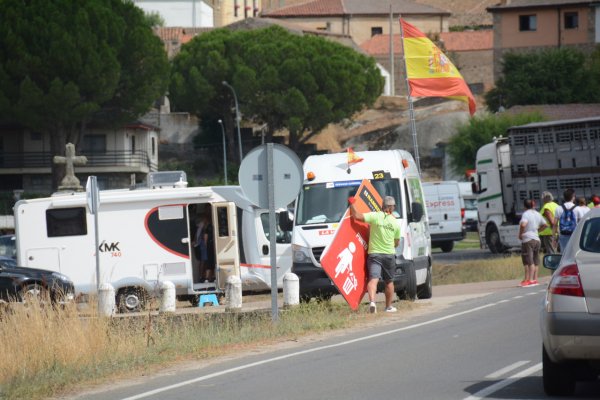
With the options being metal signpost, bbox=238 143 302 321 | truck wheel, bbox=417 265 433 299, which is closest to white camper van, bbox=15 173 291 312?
truck wheel, bbox=417 265 433 299

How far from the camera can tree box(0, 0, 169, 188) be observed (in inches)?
2803

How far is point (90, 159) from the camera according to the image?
83.3 metres

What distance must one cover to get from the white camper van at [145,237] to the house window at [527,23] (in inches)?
3094

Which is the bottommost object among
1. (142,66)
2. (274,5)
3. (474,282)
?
(474,282)

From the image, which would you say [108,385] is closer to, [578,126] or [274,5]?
[578,126]

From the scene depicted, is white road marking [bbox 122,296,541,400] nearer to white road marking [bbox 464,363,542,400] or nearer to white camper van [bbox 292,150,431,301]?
white camper van [bbox 292,150,431,301]

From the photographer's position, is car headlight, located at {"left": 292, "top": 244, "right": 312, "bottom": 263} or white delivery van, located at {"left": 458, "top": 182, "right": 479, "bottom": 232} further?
white delivery van, located at {"left": 458, "top": 182, "right": 479, "bottom": 232}

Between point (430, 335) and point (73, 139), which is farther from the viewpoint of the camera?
point (73, 139)

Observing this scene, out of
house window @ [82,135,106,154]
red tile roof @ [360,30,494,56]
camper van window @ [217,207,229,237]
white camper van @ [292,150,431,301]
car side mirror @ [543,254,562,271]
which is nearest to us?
car side mirror @ [543,254,562,271]

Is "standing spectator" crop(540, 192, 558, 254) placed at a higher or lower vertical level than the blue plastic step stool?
higher

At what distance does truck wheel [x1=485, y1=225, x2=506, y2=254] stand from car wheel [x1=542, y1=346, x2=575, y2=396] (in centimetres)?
3049

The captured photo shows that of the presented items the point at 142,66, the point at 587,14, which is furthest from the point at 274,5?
the point at 142,66

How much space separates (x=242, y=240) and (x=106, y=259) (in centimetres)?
294

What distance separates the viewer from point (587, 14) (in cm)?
10306
